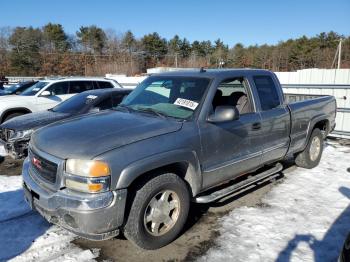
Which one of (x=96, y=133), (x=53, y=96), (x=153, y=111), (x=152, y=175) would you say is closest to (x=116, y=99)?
(x=53, y=96)

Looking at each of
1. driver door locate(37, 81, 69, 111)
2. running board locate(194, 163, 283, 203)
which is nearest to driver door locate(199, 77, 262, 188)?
running board locate(194, 163, 283, 203)

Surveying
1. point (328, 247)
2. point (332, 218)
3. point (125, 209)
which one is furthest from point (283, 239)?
point (125, 209)

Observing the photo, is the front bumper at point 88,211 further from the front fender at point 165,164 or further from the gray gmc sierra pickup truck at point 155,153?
the front fender at point 165,164

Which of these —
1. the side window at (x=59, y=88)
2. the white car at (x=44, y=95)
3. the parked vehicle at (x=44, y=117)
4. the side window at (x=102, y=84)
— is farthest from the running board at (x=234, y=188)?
the side window at (x=59, y=88)

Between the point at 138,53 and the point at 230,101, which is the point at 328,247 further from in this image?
the point at 138,53

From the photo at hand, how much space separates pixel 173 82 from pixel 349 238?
2855 millimetres

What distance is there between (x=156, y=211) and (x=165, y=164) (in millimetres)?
521

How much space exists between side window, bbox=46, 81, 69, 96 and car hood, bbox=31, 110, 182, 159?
669 centimetres

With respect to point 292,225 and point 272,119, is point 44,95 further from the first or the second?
point 292,225

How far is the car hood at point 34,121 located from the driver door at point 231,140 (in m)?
3.84

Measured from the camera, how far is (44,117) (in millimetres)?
7031

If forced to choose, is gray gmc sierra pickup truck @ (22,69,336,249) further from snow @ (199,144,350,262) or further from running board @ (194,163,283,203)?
snow @ (199,144,350,262)

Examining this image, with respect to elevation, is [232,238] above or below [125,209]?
below

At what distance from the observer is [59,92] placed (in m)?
10.4
